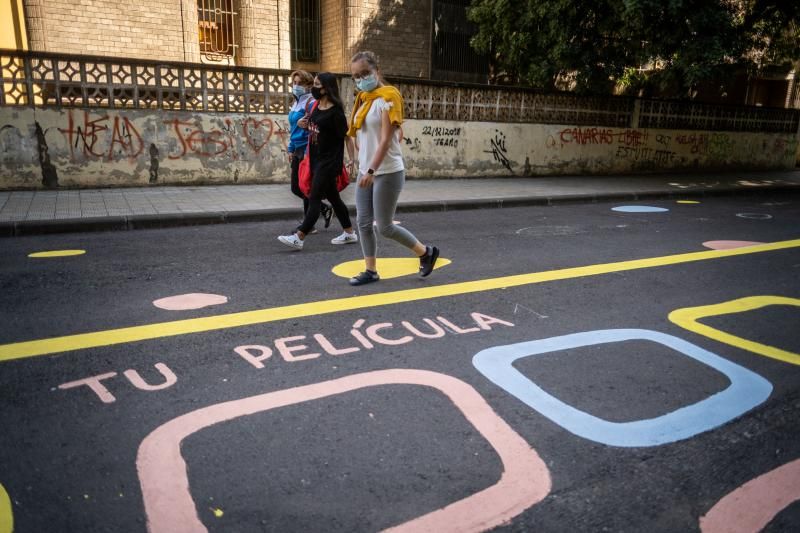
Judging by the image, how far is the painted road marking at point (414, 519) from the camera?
206 cm

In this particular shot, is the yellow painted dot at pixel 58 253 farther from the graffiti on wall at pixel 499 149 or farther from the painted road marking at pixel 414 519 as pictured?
Result: the graffiti on wall at pixel 499 149

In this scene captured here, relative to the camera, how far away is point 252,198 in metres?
9.19

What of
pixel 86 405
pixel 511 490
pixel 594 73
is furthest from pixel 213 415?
pixel 594 73

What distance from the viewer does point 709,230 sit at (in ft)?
26.4

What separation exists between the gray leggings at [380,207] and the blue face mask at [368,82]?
2.32 ft

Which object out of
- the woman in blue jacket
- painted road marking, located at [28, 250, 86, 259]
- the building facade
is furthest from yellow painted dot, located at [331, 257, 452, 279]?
the building facade

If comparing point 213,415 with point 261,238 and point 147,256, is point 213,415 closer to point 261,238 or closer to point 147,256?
point 147,256

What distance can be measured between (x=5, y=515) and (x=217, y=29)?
52.0ft

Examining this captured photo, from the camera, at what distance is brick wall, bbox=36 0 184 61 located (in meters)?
13.3

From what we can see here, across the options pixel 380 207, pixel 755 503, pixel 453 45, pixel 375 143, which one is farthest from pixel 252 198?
pixel 453 45

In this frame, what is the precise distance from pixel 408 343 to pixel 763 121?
19.4 meters

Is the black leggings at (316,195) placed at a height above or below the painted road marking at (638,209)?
above

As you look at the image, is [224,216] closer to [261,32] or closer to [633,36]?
[261,32]

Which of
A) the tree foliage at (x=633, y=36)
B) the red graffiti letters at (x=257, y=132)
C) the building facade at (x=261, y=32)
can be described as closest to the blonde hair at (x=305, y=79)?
the red graffiti letters at (x=257, y=132)
